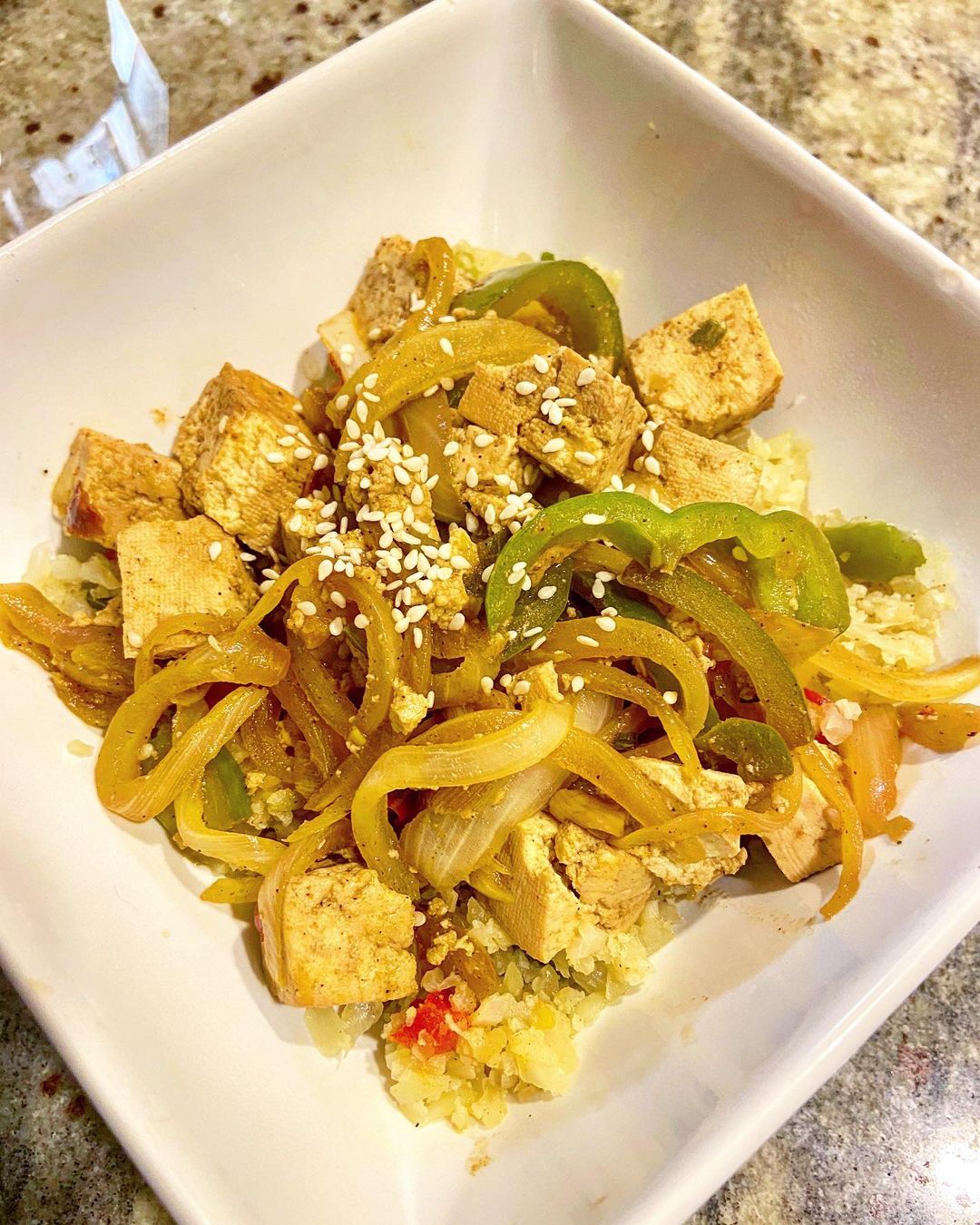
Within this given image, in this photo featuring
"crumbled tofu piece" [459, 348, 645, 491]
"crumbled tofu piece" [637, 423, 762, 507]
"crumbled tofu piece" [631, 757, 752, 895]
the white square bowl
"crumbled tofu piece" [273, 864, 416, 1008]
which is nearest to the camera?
the white square bowl

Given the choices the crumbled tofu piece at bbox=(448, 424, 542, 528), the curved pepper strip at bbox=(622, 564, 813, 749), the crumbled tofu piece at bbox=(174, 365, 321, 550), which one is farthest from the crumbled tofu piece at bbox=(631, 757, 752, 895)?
the crumbled tofu piece at bbox=(174, 365, 321, 550)

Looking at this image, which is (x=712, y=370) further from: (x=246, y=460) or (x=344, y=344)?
(x=246, y=460)

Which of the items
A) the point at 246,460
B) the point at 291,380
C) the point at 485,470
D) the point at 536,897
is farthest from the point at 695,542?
the point at 291,380

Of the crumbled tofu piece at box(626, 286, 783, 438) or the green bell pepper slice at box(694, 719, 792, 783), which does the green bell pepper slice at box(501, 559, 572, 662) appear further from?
the crumbled tofu piece at box(626, 286, 783, 438)

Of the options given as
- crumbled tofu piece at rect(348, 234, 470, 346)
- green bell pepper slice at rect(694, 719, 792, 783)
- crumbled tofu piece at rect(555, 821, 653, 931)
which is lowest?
crumbled tofu piece at rect(555, 821, 653, 931)

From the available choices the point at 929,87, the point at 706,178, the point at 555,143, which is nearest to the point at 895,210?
the point at 929,87

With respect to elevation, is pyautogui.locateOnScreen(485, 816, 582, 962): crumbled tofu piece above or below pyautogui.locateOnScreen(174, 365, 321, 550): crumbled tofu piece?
below

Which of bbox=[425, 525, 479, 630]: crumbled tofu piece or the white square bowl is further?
bbox=[425, 525, 479, 630]: crumbled tofu piece

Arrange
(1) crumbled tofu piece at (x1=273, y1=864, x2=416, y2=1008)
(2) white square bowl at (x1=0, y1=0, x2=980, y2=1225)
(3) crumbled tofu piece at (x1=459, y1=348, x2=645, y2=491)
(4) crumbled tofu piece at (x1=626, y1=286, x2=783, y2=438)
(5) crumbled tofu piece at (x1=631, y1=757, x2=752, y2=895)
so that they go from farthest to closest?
1. (4) crumbled tofu piece at (x1=626, y1=286, x2=783, y2=438)
2. (3) crumbled tofu piece at (x1=459, y1=348, x2=645, y2=491)
3. (5) crumbled tofu piece at (x1=631, y1=757, x2=752, y2=895)
4. (1) crumbled tofu piece at (x1=273, y1=864, x2=416, y2=1008)
5. (2) white square bowl at (x1=0, y1=0, x2=980, y2=1225)
